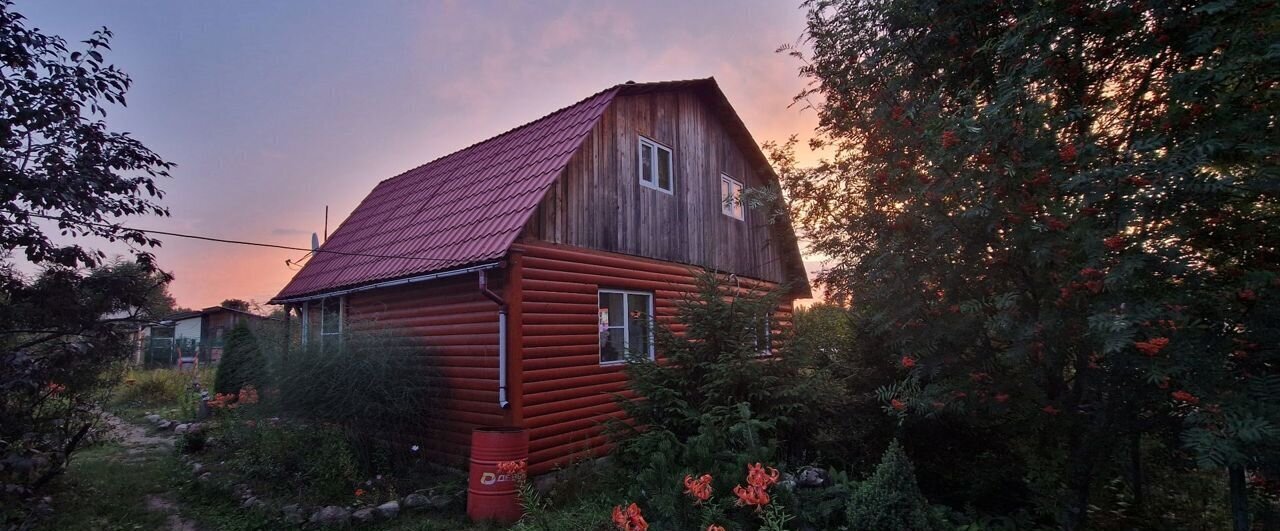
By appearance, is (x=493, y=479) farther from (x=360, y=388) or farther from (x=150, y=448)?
(x=150, y=448)

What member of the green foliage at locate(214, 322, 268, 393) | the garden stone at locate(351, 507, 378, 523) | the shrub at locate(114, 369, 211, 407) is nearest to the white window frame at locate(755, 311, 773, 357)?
the garden stone at locate(351, 507, 378, 523)

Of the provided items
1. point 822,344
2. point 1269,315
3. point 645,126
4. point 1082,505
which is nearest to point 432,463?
point 822,344

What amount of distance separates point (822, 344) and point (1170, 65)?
13.8 ft

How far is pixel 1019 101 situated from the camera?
385cm

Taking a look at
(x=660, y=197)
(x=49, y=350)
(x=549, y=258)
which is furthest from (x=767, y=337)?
(x=49, y=350)

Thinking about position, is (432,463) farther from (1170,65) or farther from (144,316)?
(1170,65)

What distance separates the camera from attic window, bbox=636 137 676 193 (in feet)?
31.6

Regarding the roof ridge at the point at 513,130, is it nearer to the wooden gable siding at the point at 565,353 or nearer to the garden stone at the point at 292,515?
the wooden gable siding at the point at 565,353

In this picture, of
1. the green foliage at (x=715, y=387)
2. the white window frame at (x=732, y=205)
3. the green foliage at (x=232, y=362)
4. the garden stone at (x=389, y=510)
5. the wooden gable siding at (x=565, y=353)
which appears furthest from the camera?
the green foliage at (x=232, y=362)

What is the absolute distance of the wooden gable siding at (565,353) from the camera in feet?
23.4

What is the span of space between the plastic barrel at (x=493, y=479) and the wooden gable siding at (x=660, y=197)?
2577mm

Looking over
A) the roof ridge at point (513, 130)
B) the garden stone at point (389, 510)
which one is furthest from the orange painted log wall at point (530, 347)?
the roof ridge at point (513, 130)

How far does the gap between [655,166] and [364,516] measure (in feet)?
21.6

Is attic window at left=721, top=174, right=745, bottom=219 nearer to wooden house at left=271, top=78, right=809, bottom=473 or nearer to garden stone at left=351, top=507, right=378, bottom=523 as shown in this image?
wooden house at left=271, top=78, right=809, bottom=473
